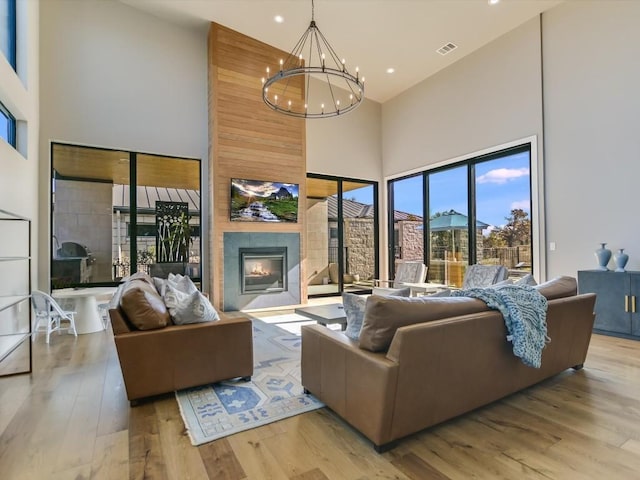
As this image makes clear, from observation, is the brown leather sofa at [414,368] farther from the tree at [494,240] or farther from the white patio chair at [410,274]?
the white patio chair at [410,274]

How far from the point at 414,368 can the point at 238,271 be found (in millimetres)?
4716

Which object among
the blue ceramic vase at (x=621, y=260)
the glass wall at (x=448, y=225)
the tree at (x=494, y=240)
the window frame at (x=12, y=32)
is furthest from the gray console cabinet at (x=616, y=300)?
the window frame at (x=12, y=32)

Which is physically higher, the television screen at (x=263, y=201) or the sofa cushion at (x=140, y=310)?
the television screen at (x=263, y=201)

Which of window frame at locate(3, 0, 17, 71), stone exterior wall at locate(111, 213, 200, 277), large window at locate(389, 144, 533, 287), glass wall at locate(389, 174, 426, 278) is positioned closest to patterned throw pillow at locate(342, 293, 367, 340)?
large window at locate(389, 144, 533, 287)

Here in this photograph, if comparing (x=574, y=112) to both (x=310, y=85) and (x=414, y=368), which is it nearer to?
(x=310, y=85)

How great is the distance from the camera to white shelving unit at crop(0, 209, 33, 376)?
3.31 metres

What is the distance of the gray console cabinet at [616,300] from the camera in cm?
402

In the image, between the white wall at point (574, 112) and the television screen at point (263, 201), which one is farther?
the television screen at point (263, 201)

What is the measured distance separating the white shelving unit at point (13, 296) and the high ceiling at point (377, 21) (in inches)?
163

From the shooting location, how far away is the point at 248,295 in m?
6.20

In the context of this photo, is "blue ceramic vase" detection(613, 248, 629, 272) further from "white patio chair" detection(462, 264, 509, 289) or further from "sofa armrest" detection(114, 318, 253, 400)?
"sofa armrest" detection(114, 318, 253, 400)

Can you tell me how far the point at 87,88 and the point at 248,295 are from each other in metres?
4.21

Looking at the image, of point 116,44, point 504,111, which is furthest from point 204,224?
point 504,111

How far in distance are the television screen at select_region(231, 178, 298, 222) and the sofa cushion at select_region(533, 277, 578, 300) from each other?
14.9 feet
